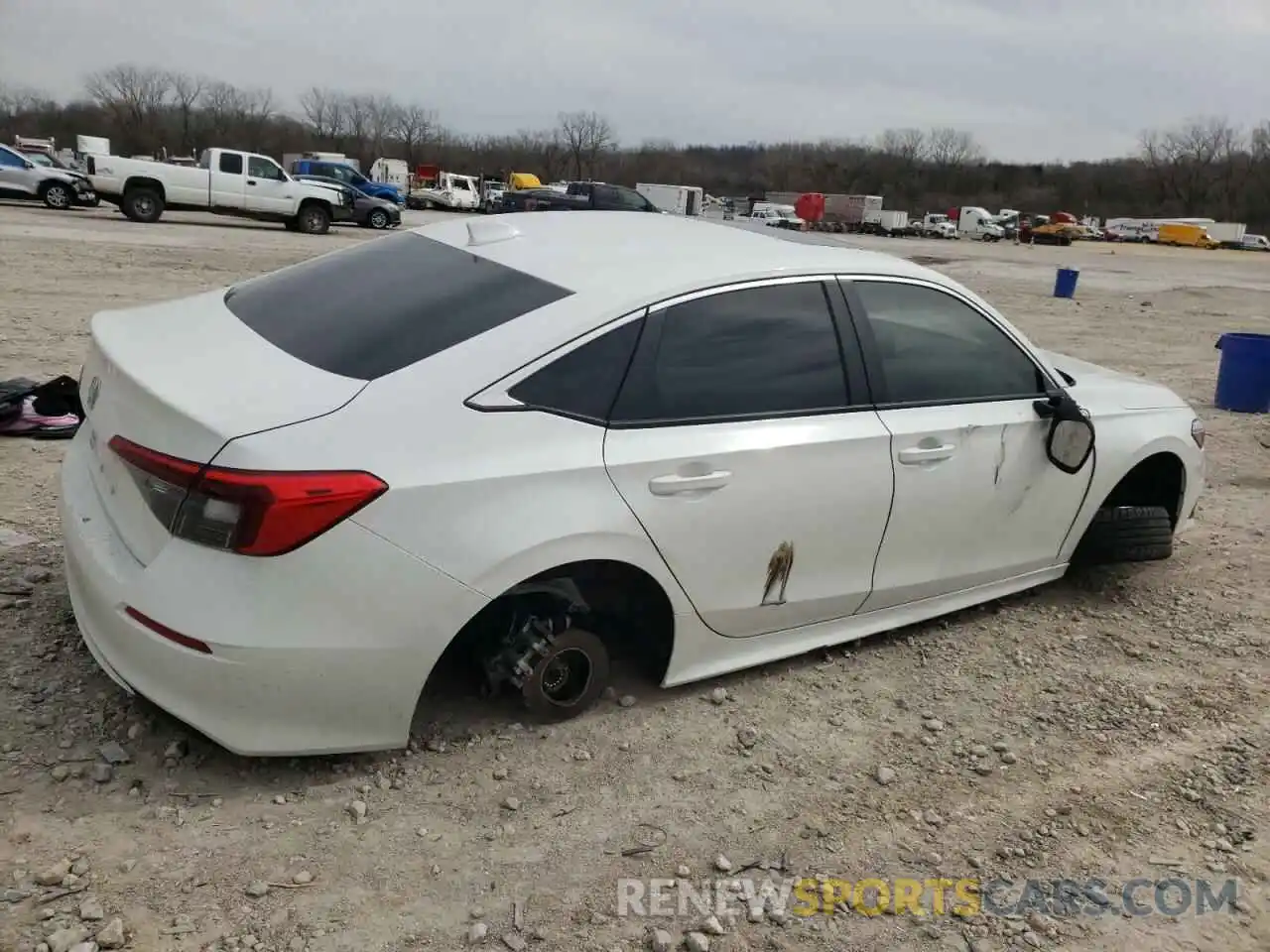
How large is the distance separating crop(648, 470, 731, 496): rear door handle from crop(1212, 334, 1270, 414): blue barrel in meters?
8.11

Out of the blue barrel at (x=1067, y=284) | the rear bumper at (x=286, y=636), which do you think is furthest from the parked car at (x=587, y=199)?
the rear bumper at (x=286, y=636)

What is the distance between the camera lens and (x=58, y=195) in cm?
2606

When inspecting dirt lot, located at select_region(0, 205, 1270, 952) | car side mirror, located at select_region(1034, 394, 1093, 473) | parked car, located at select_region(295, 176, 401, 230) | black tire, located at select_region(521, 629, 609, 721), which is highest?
parked car, located at select_region(295, 176, 401, 230)

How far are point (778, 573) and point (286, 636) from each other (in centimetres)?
159

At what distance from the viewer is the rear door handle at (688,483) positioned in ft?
9.86

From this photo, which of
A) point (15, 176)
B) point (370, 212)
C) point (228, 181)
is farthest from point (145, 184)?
point (370, 212)

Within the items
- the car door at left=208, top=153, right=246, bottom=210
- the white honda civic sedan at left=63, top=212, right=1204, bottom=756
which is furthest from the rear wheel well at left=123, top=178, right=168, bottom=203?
the white honda civic sedan at left=63, top=212, right=1204, bottom=756

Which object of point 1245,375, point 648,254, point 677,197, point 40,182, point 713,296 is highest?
point 677,197

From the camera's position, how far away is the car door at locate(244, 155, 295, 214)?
955 inches

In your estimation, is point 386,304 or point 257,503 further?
point 386,304

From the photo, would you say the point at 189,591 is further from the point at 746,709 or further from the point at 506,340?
the point at 746,709

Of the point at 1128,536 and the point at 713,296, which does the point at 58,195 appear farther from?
the point at 1128,536

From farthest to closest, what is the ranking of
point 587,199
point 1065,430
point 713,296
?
1. point 587,199
2. point 1065,430
3. point 713,296

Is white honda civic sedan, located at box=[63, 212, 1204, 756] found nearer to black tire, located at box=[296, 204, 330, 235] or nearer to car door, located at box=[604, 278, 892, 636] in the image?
car door, located at box=[604, 278, 892, 636]
